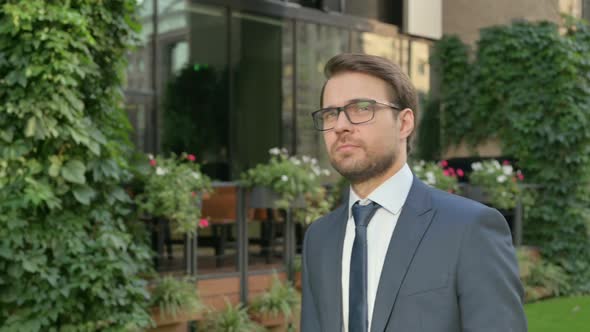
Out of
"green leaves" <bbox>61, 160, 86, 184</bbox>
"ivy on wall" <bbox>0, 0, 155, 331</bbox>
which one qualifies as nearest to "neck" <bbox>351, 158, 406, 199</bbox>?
"ivy on wall" <bbox>0, 0, 155, 331</bbox>

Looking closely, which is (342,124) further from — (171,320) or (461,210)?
(171,320)

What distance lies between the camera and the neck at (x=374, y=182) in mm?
1916

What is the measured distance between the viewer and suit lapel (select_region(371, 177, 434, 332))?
180cm

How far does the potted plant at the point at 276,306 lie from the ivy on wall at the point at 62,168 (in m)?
1.85

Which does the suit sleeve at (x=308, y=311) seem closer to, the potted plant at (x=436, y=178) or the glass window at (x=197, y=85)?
the potted plant at (x=436, y=178)

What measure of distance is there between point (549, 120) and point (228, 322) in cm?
701

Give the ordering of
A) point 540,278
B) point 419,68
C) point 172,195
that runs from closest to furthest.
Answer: point 172,195 → point 540,278 → point 419,68

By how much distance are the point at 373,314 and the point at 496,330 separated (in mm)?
284

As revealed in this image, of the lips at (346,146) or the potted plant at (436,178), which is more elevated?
the lips at (346,146)

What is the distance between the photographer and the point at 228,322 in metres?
6.93

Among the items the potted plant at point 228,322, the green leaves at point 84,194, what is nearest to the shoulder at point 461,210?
the green leaves at point 84,194

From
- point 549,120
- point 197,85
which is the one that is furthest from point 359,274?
point 549,120

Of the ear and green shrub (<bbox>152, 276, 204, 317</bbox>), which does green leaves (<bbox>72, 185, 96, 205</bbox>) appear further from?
the ear

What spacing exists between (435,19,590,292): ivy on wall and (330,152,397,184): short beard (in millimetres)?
10382
